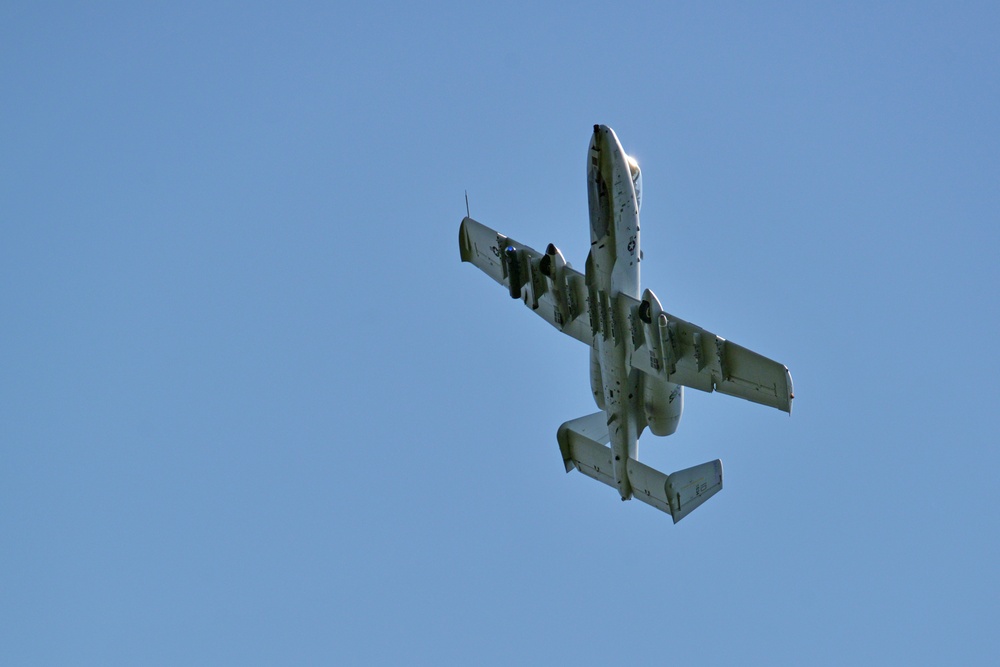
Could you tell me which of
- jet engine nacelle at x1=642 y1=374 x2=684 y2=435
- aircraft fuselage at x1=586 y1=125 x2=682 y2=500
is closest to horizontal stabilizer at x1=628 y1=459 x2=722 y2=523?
jet engine nacelle at x1=642 y1=374 x2=684 y2=435

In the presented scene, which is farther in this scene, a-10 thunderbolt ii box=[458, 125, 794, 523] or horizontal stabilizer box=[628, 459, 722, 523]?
horizontal stabilizer box=[628, 459, 722, 523]

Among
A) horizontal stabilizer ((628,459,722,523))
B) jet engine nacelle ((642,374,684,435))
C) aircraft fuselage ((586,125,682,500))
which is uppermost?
aircraft fuselage ((586,125,682,500))

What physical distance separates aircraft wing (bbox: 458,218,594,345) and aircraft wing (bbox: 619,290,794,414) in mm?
2296

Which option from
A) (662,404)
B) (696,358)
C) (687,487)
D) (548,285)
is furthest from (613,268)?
(687,487)

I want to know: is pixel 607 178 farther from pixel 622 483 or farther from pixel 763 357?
pixel 622 483

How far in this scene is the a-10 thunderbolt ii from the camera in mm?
46750

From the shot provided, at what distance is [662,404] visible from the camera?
50.3m

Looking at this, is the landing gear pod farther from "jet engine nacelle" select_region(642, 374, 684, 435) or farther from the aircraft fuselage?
"jet engine nacelle" select_region(642, 374, 684, 435)

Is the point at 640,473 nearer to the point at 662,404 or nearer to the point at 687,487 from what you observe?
the point at 687,487

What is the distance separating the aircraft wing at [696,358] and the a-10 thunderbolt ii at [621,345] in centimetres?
3

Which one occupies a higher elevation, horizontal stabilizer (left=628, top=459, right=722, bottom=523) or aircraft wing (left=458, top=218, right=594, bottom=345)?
aircraft wing (left=458, top=218, right=594, bottom=345)

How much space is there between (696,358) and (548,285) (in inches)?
227

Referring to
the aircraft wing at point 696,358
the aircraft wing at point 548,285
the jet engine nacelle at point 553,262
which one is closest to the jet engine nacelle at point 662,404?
the aircraft wing at point 696,358

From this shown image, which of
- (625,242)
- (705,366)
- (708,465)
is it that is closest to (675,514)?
(708,465)
